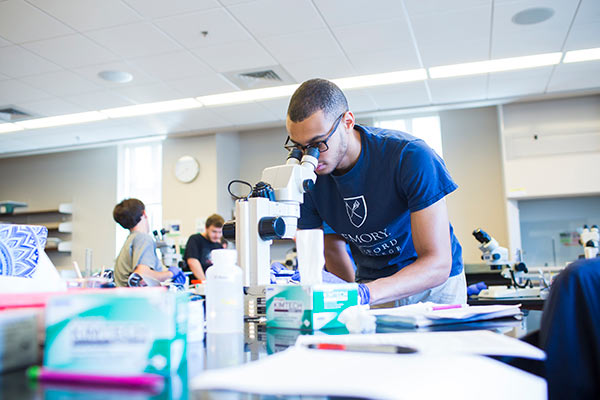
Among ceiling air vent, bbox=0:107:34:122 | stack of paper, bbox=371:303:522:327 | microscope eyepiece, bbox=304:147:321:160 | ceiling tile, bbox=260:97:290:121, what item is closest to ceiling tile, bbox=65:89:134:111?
ceiling air vent, bbox=0:107:34:122

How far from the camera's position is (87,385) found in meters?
0.50

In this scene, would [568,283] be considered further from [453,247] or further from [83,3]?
[83,3]

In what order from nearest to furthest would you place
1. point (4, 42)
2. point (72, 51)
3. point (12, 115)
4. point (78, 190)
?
point (4, 42), point (72, 51), point (12, 115), point (78, 190)

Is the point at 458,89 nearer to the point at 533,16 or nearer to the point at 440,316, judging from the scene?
the point at 533,16

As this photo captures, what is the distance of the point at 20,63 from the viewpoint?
13.7ft

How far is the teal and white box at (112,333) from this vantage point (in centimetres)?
57

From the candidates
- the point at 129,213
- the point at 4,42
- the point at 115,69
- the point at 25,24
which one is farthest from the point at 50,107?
the point at 129,213

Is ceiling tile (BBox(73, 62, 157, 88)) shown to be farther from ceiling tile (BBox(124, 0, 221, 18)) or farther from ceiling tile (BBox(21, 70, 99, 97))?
ceiling tile (BBox(124, 0, 221, 18))

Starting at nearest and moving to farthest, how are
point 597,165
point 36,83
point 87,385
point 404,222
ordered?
point 87,385
point 404,222
point 36,83
point 597,165

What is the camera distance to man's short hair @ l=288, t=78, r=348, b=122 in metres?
1.40

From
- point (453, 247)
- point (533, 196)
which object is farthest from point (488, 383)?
point (533, 196)

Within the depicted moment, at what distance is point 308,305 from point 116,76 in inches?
163

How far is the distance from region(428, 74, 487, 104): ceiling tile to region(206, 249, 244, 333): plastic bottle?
4.36 metres

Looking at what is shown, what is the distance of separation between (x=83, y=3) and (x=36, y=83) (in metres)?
1.67
